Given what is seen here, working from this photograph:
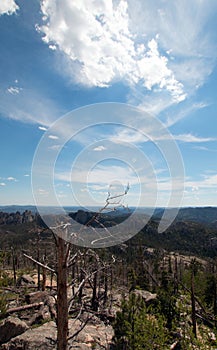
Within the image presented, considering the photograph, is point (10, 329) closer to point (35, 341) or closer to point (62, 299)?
Answer: point (35, 341)

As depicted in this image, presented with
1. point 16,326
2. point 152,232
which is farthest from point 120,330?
point 152,232

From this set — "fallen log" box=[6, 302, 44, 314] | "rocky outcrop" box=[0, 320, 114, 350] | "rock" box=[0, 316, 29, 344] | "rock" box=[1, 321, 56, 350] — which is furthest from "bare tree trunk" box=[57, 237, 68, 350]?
"fallen log" box=[6, 302, 44, 314]

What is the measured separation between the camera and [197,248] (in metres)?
158

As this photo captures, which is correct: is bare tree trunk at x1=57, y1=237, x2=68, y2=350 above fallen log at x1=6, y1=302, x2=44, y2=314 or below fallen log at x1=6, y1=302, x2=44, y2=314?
above

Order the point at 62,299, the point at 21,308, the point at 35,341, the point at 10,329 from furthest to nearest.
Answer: the point at 21,308, the point at 10,329, the point at 35,341, the point at 62,299

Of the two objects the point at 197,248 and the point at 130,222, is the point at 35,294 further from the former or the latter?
the point at 197,248

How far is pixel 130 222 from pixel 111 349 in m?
12.4

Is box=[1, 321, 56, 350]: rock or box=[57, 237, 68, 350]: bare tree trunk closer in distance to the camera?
box=[57, 237, 68, 350]: bare tree trunk

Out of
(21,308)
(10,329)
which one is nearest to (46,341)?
(10,329)

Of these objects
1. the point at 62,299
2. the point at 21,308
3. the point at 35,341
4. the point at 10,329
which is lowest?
the point at 21,308

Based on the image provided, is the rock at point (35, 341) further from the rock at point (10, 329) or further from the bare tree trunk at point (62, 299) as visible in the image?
the bare tree trunk at point (62, 299)

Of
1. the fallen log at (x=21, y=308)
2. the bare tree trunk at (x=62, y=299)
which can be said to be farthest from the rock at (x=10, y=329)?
the bare tree trunk at (x=62, y=299)

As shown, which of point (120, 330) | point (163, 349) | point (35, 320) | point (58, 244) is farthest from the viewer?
point (35, 320)

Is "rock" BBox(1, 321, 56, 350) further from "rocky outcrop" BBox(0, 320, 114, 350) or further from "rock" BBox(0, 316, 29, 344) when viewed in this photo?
"rock" BBox(0, 316, 29, 344)
